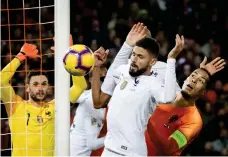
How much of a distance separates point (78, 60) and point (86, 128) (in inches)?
66.0

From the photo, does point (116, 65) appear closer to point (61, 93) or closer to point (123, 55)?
point (123, 55)

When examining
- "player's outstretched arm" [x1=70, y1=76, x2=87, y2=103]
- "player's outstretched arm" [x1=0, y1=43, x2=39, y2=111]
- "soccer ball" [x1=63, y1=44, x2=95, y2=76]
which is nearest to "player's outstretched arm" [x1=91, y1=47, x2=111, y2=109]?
"player's outstretched arm" [x1=70, y1=76, x2=87, y2=103]

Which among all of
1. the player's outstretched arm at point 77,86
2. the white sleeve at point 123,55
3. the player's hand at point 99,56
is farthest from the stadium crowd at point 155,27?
the white sleeve at point 123,55

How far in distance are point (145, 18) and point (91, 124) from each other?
4785mm

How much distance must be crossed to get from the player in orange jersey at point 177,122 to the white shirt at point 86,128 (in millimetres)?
588

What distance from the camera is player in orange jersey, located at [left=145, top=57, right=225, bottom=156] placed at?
6.88 metres

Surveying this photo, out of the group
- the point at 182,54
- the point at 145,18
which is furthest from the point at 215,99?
the point at 145,18

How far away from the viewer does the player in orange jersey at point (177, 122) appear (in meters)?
6.88

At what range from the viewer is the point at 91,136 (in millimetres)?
7250

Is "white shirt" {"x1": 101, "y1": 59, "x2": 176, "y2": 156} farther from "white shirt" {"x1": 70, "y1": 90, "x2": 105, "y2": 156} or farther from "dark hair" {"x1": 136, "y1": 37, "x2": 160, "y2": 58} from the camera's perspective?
Answer: "white shirt" {"x1": 70, "y1": 90, "x2": 105, "y2": 156}

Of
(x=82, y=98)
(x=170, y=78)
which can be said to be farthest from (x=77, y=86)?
(x=170, y=78)

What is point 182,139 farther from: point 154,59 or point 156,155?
point 154,59

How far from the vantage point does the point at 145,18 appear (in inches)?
460

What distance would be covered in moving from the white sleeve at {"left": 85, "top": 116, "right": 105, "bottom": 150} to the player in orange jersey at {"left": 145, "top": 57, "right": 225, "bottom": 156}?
57 cm
